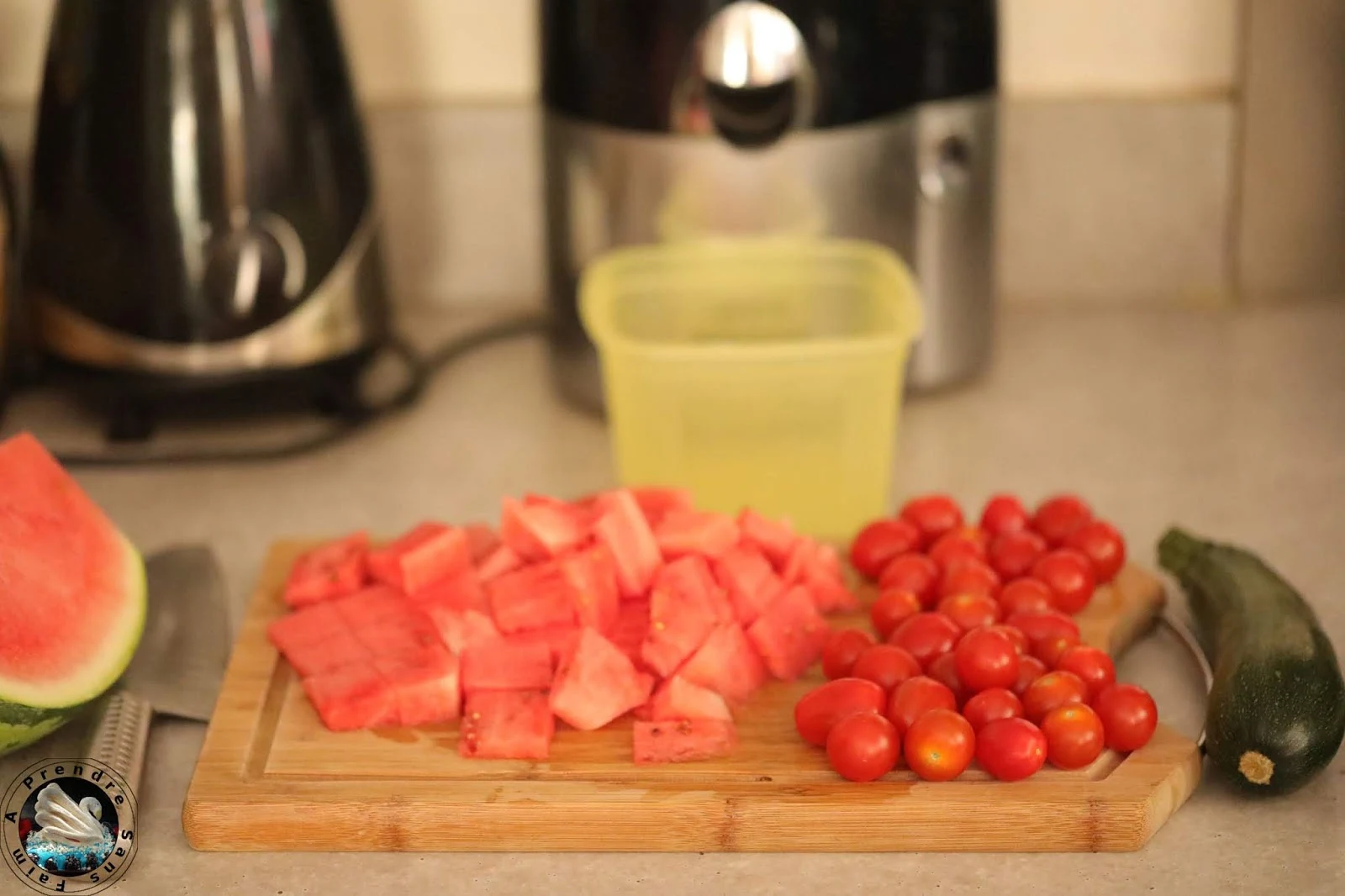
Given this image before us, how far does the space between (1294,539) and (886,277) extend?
0.38 m

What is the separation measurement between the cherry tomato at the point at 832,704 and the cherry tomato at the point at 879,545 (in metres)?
0.19

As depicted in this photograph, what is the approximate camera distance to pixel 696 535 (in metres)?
1.08

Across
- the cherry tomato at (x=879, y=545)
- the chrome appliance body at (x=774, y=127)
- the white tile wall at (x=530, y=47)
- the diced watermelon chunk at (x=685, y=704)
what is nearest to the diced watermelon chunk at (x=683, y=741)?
the diced watermelon chunk at (x=685, y=704)

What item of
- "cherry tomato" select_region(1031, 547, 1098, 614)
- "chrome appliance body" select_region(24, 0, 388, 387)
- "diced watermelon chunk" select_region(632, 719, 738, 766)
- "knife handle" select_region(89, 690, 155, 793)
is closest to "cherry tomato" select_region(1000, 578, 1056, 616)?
"cherry tomato" select_region(1031, 547, 1098, 614)

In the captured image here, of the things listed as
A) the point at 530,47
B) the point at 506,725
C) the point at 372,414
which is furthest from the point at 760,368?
the point at 530,47

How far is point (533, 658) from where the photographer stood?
39.9 inches

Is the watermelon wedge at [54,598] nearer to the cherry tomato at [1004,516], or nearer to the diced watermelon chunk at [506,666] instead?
the diced watermelon chunk at [506,666]

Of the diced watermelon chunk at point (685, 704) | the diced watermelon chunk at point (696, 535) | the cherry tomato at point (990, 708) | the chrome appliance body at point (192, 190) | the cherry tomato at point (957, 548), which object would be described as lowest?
the diced watermelon chunk at point (685, 704)

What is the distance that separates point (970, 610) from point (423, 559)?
360 millimetres

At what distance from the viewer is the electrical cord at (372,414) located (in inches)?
55.4

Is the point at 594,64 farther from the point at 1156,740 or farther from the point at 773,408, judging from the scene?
the point at 1156,740

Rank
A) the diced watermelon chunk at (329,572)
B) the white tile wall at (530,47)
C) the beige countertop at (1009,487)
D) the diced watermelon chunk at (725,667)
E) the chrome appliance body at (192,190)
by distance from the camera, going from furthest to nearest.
→ the white tile wall at (530,47)
the chrome appliance body at (192,190)
the diced watermelon chunk at (329,572)
the diced watermelon chunk at (725,667)
the beige countertop at (1009,487)

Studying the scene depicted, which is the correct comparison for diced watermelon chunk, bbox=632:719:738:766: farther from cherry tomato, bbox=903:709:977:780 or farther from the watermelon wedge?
the watermelon wedge

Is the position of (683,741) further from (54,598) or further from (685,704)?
(54,598)
